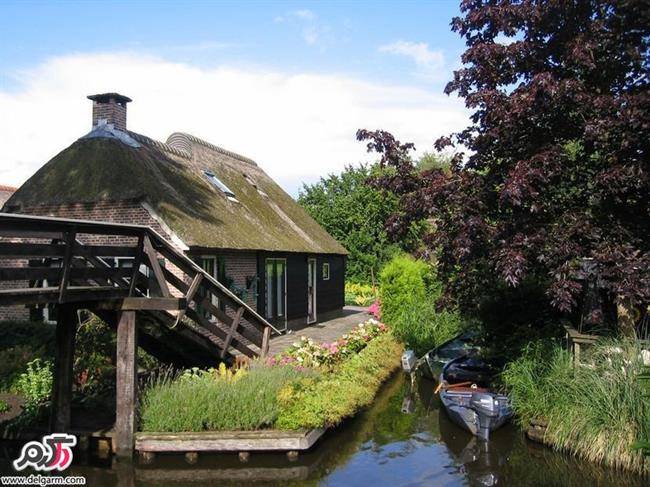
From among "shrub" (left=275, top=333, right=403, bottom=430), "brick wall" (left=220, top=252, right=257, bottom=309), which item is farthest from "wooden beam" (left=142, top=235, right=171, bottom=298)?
"brick wall" (left=220, top=252, right=257, bottom=309)

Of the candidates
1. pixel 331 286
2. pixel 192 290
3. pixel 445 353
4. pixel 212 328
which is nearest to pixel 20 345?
pixel 212 328

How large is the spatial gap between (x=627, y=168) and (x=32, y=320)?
14.1 metres

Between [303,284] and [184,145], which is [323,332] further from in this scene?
→ [184,145]

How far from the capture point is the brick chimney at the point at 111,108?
17.0 m

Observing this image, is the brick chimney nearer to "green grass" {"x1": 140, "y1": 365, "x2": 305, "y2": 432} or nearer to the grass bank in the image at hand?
the grass bank

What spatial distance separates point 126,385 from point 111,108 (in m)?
10.2

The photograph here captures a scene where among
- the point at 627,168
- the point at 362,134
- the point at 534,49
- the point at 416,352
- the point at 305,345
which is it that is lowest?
the point at 416,352

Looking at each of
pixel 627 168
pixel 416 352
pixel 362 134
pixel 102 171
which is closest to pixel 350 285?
pixel 416 352

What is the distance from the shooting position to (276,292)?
1966 cm

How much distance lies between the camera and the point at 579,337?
32.9 ft

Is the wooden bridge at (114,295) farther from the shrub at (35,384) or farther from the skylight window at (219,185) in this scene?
the skylight window at (219,185)

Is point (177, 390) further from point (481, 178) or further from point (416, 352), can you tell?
point (416, 352)

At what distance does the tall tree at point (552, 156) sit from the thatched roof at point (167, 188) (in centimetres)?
662

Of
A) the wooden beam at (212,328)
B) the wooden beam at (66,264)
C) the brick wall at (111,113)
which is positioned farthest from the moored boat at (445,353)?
the brick wall at (111,113)
